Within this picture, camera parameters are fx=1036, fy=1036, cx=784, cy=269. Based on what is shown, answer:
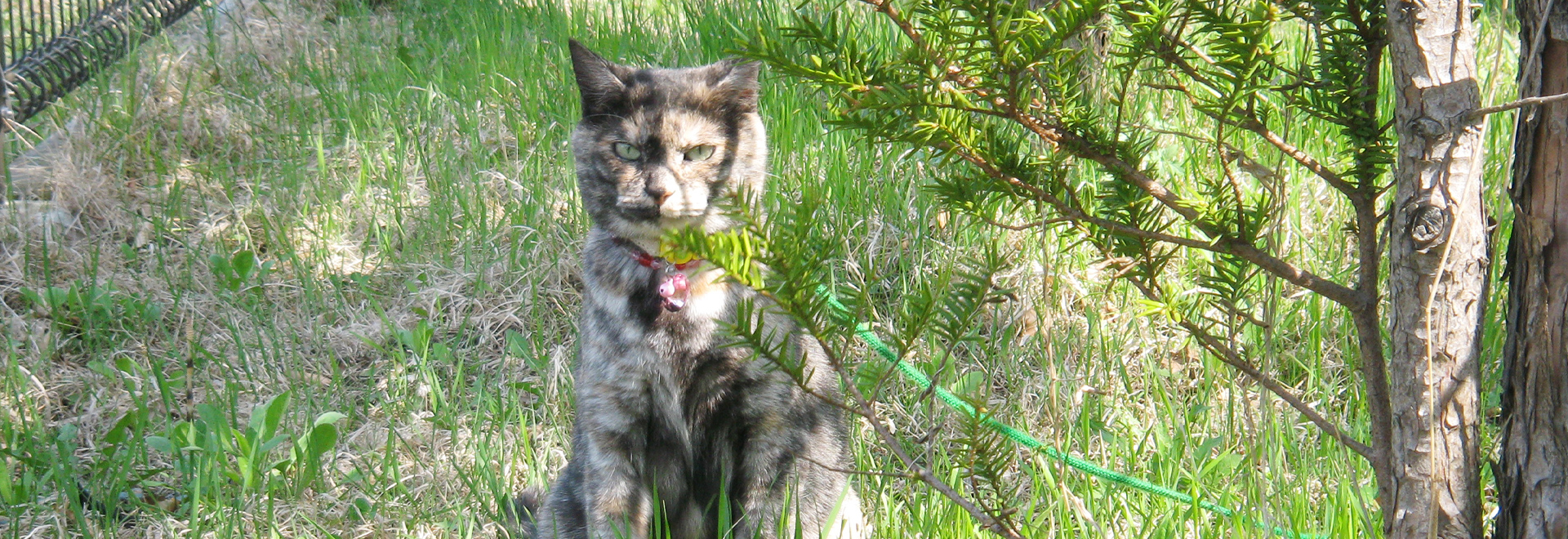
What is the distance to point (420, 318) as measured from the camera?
3611mm

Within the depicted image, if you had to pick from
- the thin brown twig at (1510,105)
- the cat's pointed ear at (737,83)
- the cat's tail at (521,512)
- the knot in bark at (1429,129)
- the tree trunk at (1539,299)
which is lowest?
the cat's tail at (521,512)

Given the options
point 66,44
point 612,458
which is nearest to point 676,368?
point 612,458

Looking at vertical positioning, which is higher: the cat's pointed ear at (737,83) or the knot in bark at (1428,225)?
the cat's pointed ear at (737,83)

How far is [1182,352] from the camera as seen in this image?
289cm

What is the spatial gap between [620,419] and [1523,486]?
1.73 m

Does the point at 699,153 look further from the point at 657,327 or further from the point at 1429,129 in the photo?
the point at 1429,129

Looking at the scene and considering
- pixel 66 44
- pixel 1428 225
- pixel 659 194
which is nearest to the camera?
pixel 1428 225

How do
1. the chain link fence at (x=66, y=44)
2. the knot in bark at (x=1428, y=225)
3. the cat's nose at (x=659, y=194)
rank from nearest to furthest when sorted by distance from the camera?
the knot in bark at (x=1428, y=225), the cat's nose at (x=659, y=194), the chain link fence at (x=66, y=44)

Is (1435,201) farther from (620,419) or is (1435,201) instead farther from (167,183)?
(167,183)

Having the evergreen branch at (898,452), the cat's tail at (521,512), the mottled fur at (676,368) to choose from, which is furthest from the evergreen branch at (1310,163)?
the cat's tail at (521,512)

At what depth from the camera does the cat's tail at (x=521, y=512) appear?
2676mm

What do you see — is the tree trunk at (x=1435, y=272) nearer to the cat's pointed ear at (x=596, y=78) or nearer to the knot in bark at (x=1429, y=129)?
the knot in bark at (x=1429, y=129)

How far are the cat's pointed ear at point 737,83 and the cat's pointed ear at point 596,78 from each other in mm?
235

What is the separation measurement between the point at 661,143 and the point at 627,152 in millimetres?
104
